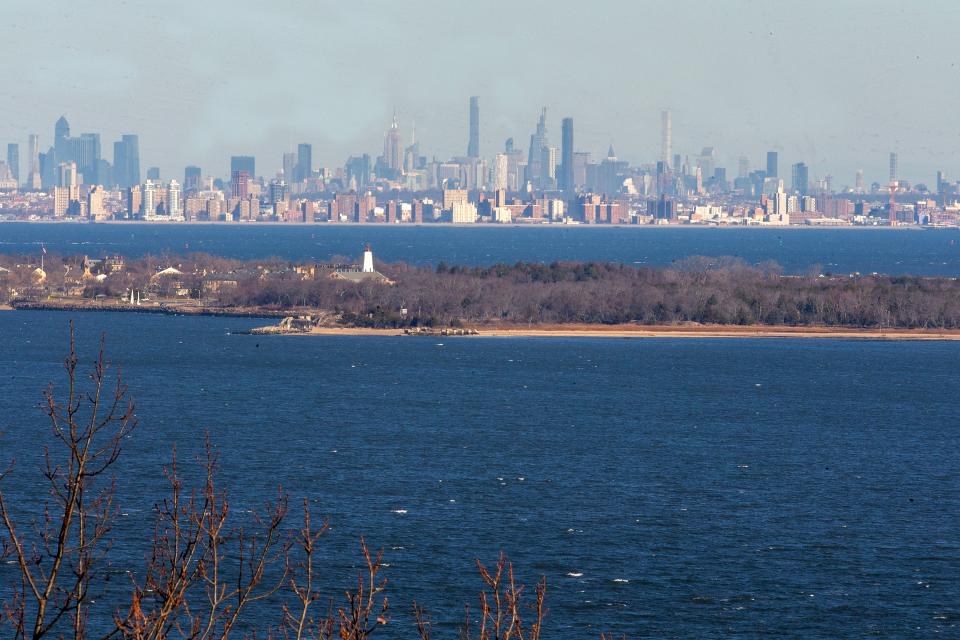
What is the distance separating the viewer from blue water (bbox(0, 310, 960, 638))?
22172 mm

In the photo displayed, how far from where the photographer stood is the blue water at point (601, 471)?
72.7 ft

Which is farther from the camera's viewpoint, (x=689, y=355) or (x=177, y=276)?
(x=177, y=276)

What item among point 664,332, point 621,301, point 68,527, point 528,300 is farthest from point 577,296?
point 68,527

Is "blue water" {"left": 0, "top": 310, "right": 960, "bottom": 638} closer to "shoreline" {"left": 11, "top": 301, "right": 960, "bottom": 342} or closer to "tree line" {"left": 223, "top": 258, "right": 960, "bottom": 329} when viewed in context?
"shoreline" {"left": 11, "top": 301, "right": 960, "bottom": 342}

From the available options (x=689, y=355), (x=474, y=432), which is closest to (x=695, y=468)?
(x=474, y=432)

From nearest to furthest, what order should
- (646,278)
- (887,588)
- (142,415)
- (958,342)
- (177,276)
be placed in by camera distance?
1. (887,588)
2. (142,415)
3. (958,342)
4. (646,278)
5. (177,276)

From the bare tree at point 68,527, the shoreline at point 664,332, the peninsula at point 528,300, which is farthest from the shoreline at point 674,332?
the bare tree at point 68,527

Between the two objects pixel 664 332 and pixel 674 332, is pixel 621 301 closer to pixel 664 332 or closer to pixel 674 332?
pixel 664 332

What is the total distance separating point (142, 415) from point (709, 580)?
76.0ft

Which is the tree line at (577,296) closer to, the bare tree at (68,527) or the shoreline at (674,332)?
the shoreline at (674,332)

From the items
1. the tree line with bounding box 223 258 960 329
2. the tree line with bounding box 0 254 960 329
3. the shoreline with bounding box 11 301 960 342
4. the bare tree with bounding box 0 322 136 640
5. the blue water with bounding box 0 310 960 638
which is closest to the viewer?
the bare tree with bounding box 0 322 136 640

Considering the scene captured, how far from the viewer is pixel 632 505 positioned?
2872cm

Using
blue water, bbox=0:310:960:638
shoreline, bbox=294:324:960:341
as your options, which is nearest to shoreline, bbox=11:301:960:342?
shoreline, bbox=294:324:960:341

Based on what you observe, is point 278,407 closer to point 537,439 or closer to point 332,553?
point 537,439
